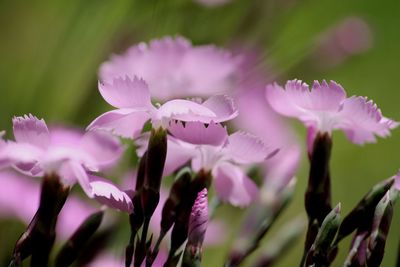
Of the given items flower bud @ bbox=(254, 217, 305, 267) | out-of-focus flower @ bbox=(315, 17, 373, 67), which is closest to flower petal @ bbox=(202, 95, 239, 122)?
flower bud @ bbox=(254, 217, 305, 267)

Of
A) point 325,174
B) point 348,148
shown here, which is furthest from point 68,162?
point 348,148

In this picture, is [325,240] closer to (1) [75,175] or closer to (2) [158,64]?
(1) [75,175]

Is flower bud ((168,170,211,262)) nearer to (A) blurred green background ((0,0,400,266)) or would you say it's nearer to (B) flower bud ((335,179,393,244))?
(B) flower bud ((335,179,393,244))

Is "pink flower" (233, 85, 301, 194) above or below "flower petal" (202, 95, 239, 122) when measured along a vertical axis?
below

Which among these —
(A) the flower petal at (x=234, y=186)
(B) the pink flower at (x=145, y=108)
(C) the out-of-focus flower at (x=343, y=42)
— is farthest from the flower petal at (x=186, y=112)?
(C) the out-of-focus flower at (x=343, y=42)

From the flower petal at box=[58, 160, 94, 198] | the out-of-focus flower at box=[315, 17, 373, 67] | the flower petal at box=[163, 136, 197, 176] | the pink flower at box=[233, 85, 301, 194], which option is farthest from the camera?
the out-of-focus flower at box=[315, 17, 373, 67]

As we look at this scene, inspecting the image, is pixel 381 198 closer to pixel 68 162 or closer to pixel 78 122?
pixel 68 162
